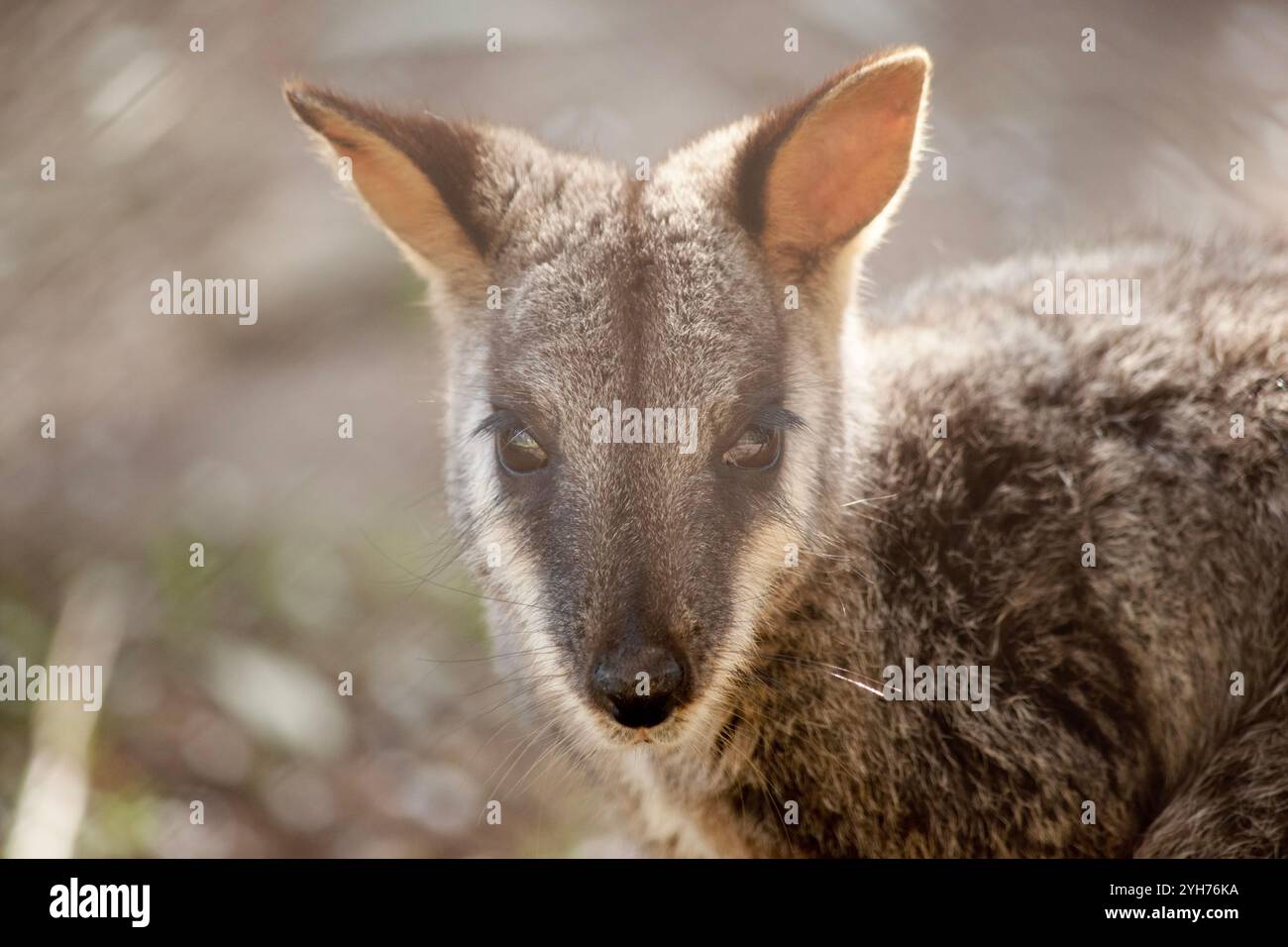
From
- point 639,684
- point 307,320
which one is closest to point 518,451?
point 639,684

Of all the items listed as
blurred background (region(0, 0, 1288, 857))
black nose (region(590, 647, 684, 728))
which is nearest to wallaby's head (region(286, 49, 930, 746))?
black nose (region(590, 647, 684, 728))

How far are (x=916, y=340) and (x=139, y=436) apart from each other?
14.4 ft

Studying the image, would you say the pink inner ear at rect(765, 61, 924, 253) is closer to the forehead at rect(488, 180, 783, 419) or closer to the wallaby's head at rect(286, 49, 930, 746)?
the wallaby's head at rect(286, 49, 930, 746)

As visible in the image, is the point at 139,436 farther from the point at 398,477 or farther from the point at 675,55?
the point at 675,55

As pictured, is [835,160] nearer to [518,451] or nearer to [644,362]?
[644,362]

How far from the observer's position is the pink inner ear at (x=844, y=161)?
338 cm

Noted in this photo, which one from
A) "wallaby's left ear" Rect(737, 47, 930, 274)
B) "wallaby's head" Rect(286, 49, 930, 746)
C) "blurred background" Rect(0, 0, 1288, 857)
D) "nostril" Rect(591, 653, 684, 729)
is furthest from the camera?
"blurred background" Rect(0, 0, 1288, 857)

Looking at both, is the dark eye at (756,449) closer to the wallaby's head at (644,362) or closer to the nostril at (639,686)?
the wallaby's head at (644,362)

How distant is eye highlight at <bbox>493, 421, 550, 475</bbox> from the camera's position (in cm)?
343

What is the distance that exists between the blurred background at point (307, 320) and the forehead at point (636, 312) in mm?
1390

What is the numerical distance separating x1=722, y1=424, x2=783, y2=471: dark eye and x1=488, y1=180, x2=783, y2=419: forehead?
10 cm

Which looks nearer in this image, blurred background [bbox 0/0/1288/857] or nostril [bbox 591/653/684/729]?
nostril [bbox 591/653/684/729]

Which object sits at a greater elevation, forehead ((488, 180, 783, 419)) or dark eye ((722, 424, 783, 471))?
forehead ((488, 180, 783, 419))

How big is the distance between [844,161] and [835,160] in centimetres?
3
